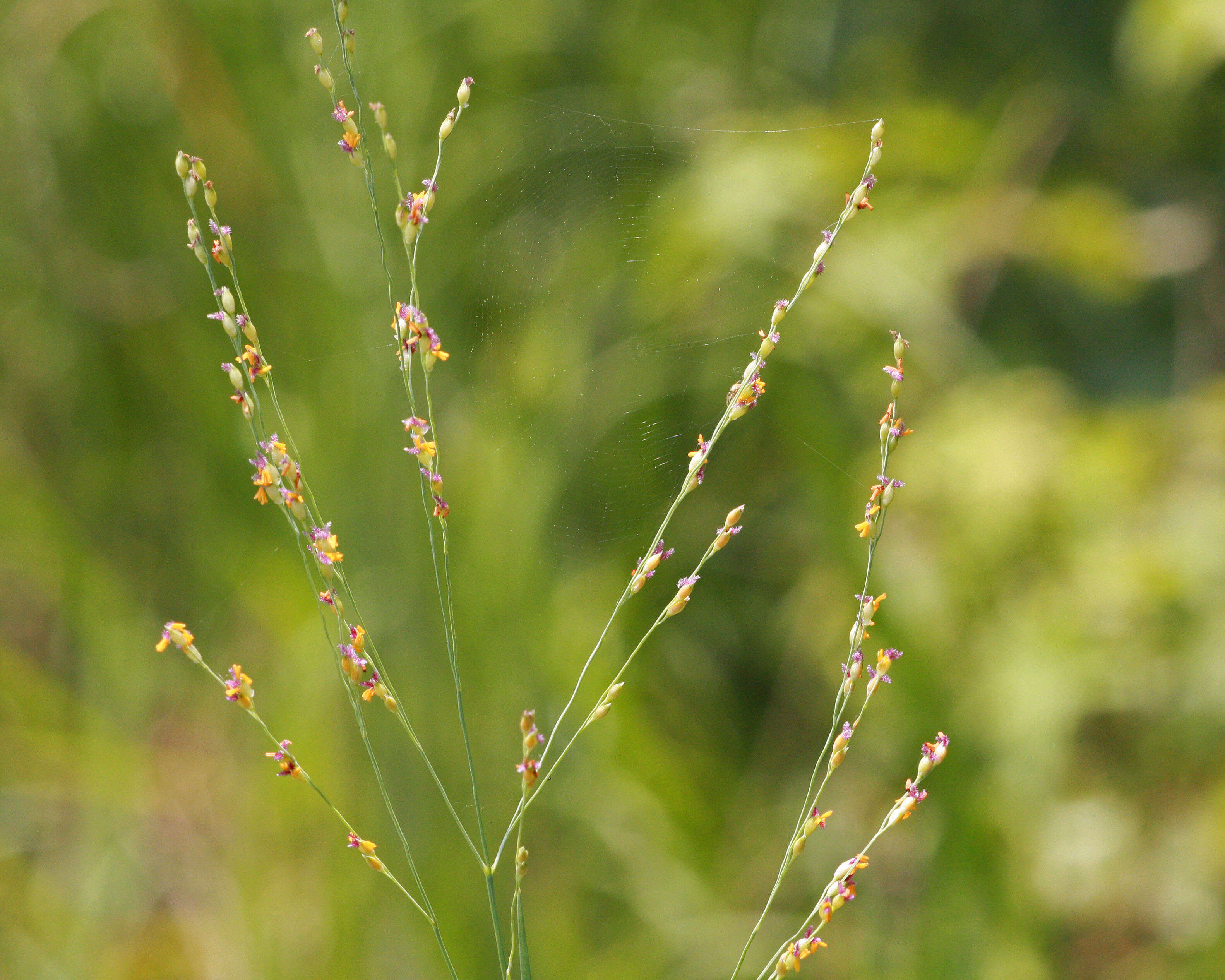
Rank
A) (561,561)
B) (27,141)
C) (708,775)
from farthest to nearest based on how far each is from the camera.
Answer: (27,141) → (708,775) → (561,561)

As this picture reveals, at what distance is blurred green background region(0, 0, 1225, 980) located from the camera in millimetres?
1187

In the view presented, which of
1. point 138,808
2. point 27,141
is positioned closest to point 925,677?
point 138,808

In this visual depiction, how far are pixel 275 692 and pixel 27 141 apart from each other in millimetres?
1153

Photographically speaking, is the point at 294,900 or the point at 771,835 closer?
the point at 294,900

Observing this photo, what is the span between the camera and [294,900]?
123 cm

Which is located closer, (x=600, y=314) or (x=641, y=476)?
(x=641, y=476)

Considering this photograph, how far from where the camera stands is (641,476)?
1.34m

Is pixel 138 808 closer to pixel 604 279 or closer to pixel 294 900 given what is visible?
pixel 294 900

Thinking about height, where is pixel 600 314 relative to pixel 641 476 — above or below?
above

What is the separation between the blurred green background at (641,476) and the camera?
1187 millimetres

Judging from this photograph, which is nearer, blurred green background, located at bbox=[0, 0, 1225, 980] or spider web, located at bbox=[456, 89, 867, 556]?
blurred green background, located at bbox=[0, 0, 1225, 980]

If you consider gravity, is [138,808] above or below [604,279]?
below

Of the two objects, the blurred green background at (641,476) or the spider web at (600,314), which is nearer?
the blurred green background at (641,476)

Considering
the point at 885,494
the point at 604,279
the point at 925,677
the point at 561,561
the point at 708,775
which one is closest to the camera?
the point at 885,494
